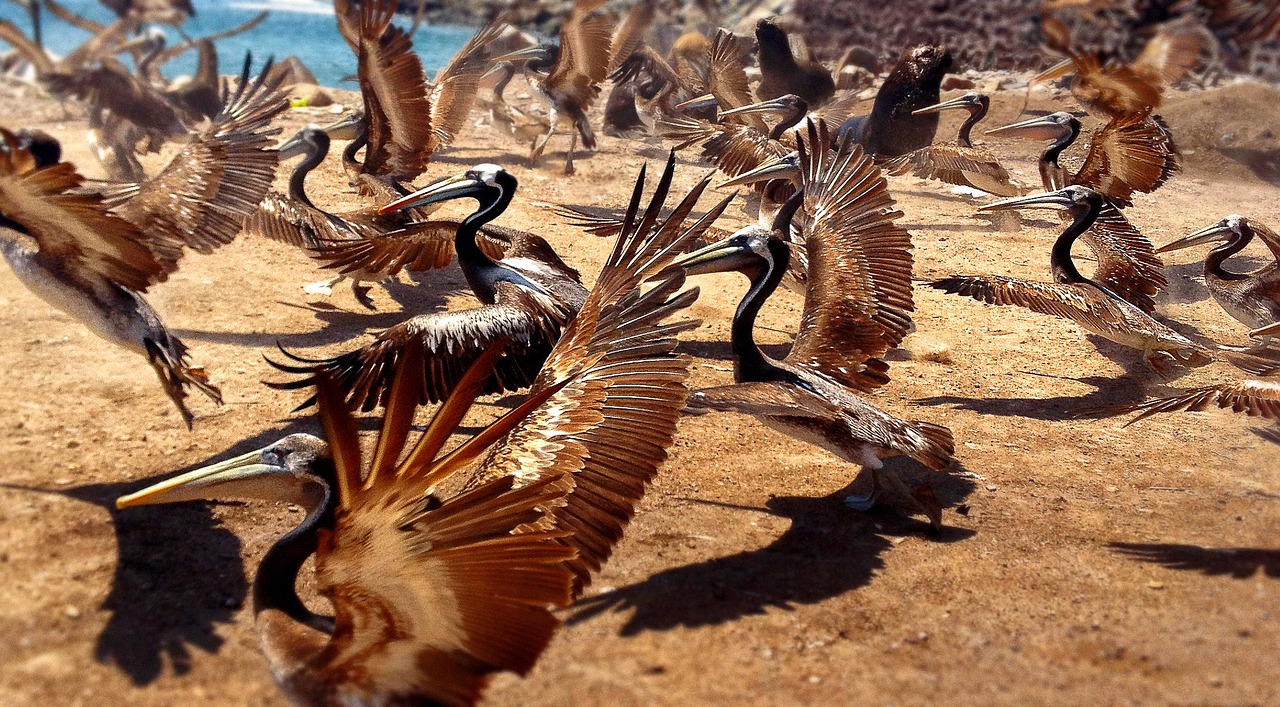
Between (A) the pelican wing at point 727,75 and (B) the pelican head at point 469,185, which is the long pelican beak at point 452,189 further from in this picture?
(A) the pelican wing at point 727,75

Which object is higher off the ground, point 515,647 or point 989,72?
point 515,647

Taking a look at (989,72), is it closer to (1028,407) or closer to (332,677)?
(1028,407)

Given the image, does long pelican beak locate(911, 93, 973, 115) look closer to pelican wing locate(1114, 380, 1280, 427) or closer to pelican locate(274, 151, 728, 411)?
pelican locate(274, 151, 728, 411)

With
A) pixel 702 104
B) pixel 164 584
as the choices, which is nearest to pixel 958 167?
pixel 702 104

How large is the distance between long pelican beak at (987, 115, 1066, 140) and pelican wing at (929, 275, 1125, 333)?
3.68 meters

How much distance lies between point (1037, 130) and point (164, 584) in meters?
8.37

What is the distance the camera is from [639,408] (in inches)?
152

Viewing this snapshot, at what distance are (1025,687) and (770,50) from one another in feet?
36.7

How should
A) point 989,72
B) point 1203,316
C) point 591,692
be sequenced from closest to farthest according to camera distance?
1. point 591,692
2. point 1203,316
3. point 989,72

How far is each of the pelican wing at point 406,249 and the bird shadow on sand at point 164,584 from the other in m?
1.90

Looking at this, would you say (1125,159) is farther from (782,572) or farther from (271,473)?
(271,473)

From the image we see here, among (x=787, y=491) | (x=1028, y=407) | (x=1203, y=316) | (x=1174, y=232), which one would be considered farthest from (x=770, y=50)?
(x=787, y=491)

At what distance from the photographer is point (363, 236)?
6.83 meters

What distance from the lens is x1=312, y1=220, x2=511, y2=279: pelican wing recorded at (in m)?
6.05
